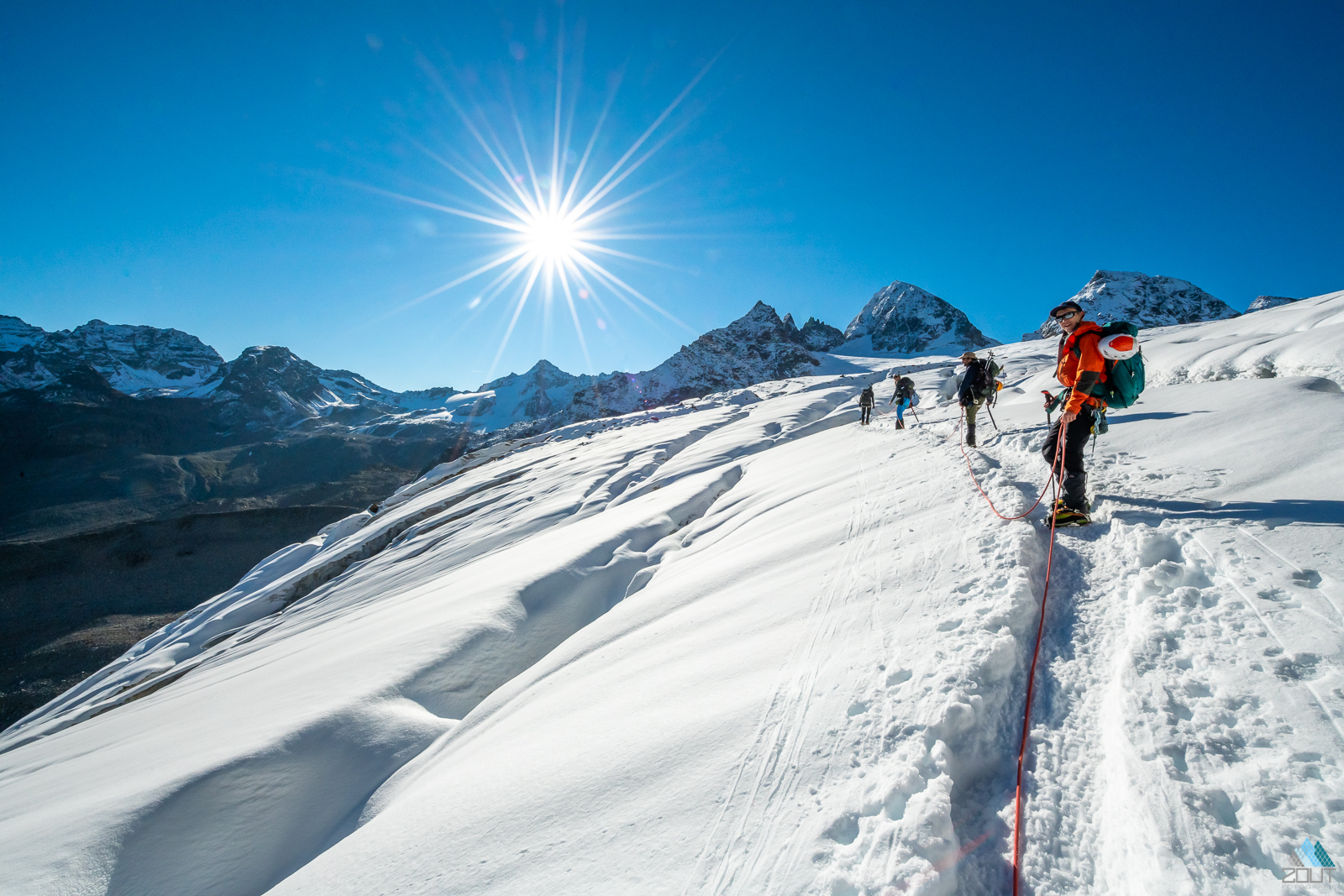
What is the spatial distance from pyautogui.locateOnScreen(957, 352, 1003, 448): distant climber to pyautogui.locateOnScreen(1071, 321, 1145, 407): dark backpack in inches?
177

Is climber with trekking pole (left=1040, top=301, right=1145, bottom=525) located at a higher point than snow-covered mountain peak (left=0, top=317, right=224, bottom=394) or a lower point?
lower

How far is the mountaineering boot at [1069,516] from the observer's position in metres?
4.36

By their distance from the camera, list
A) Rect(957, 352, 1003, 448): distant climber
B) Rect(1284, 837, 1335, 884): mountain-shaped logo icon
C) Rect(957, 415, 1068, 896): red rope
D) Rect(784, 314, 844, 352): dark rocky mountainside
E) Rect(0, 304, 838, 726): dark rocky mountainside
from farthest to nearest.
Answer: Rect(784, 314, 844, 352): dark rocky mountainside < Rect(0, 304, 838, 726): dark rocky mountainside < Rect(957, 352, 1003, 448): distant climber < Rect(957, 415, 1068, 896): red rope < Rect(1284, 837, 1335, 884): mountain-shaped logo icon

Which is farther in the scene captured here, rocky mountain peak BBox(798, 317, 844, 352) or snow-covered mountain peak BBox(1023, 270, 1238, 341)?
rocky mountain peak BBox(798, 317, 844, 352)

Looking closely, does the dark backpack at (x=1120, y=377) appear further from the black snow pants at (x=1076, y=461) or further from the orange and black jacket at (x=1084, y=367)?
the black snow pants at (x=1076, y=461)

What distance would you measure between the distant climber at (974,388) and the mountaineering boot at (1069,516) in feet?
15.6

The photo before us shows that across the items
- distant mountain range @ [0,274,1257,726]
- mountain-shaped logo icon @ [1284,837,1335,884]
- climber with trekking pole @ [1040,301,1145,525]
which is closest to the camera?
mountain-shaped logo icon @ [1284,837,1335,884]

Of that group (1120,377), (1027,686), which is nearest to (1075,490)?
(1120,377)

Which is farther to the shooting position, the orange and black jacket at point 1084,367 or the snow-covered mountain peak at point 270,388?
the snow-covered mountain peak at point 270,388

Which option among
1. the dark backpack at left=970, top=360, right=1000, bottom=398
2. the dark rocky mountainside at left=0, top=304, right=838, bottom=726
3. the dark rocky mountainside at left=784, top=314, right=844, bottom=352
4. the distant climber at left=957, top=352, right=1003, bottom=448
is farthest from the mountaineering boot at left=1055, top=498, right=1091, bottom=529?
the dark rocky mountainside at left=784, top=314, right=844, bottom=352

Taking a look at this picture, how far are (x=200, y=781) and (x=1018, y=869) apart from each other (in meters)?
4.78

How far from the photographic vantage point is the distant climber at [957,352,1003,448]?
9039 millimetres

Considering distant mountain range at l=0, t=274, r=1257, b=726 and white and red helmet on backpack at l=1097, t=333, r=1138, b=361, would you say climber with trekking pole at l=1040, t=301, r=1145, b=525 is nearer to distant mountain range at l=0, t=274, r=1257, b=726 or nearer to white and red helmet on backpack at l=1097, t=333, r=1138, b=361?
white and red helmet on backpack at l=1097, t=333, r=1138, b=361

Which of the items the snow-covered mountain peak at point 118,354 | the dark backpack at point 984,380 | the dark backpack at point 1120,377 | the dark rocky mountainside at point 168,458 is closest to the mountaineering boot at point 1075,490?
the dark backpack at point 1120,377
